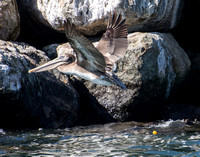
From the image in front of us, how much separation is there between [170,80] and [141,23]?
1.49m

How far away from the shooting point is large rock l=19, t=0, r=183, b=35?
762 centimetres

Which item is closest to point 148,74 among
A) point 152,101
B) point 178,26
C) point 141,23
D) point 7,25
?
point 152,101

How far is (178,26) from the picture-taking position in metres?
8.74

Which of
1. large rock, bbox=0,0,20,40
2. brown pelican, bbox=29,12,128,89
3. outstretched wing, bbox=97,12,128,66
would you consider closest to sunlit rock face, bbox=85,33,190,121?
brown pelican, bbox=29,12,128,89

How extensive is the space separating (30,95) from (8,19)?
2379 mm

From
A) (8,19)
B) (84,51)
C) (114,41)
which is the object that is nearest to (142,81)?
(114,41)

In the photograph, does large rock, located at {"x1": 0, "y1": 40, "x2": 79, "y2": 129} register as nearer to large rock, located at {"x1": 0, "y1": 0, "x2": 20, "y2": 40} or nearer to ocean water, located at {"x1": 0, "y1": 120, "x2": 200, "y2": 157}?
ocean water, located at {"x1": 0, "y1": 120, "x2": 200, "y2": 157}

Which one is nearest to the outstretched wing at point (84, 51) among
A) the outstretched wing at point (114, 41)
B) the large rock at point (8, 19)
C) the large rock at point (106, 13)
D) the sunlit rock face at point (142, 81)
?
the outstretched wing at point (114, 41)

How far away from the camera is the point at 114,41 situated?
19.2 ft

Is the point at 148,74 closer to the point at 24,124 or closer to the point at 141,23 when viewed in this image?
the point at 141,23

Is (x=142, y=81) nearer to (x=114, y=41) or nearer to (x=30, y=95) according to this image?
(x=114, y=41)

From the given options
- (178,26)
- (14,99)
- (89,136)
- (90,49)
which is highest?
(178,26)

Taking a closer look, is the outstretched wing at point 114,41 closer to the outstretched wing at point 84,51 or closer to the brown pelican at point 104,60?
the brown pelican at point 104,60

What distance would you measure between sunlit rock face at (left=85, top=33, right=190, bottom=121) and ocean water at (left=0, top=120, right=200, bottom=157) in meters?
0.87
